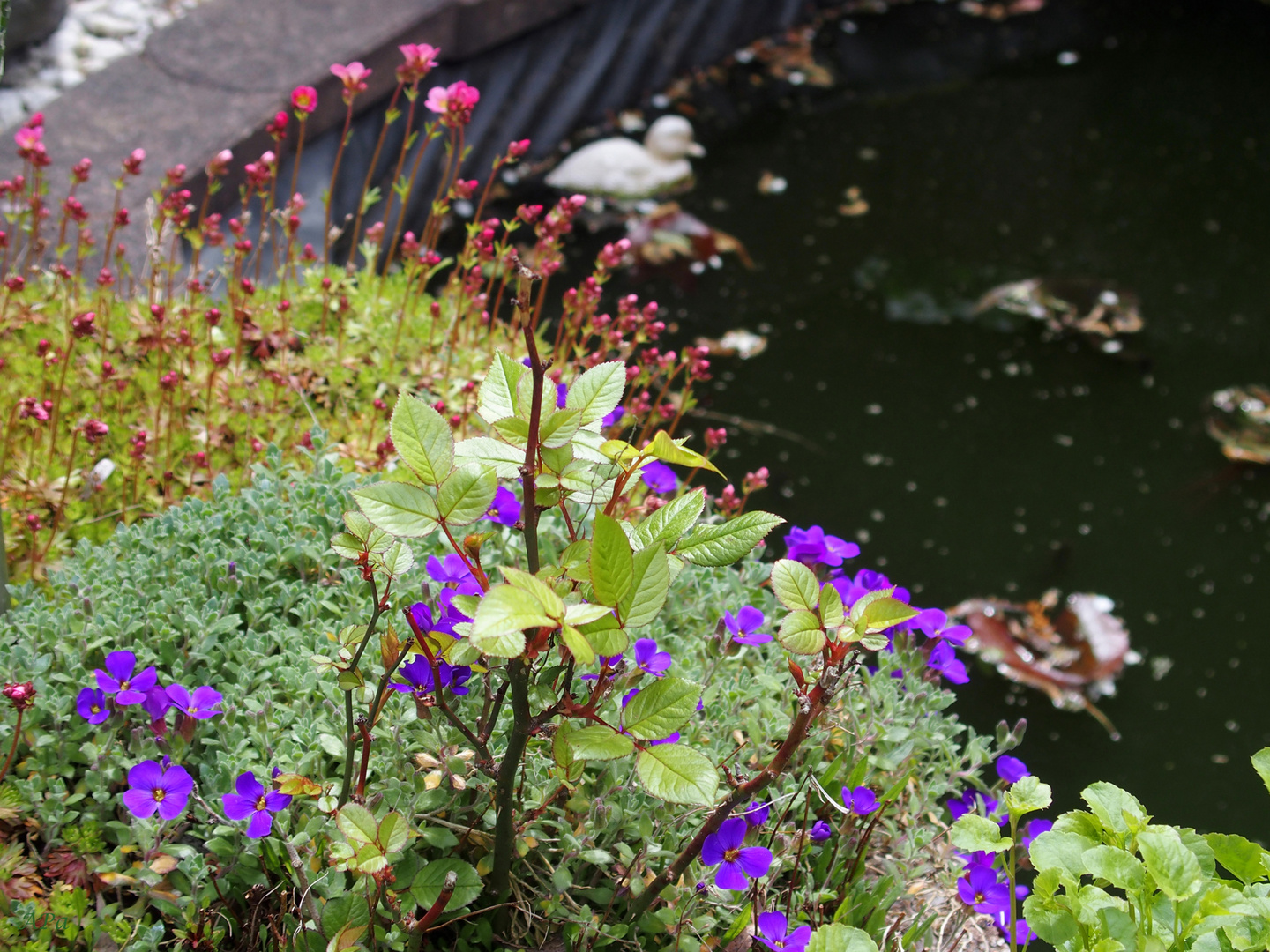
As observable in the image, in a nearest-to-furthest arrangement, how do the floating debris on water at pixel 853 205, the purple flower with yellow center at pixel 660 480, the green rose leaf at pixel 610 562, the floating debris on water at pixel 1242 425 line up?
the green rose leaf at pixel 610 562
the purple flower with yellow center at pixel 660 480
the floating debris on water at pixel 1242 425
the floating debris on water at pixel 853 205

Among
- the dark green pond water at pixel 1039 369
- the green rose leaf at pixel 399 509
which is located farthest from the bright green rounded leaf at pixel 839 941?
the dark green pond water at pixel 1039 369

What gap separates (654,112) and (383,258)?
182 centimetres

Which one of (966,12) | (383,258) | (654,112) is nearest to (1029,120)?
(966,12)

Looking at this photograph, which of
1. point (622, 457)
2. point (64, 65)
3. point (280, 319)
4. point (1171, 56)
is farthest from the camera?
point (1171, 56)

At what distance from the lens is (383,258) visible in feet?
12.7

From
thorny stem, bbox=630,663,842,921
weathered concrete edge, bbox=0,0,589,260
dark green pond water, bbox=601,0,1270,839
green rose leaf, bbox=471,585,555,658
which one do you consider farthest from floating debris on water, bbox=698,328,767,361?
green rose leaf, bbox=471,585,555,658

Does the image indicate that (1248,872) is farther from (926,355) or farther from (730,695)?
(926,355)

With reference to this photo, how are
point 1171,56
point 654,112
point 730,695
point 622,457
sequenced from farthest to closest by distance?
1. point 1171,56
2. point 654,112
3. point 730,695
4. point 622,457

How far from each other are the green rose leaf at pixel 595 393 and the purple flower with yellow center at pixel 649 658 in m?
0.37

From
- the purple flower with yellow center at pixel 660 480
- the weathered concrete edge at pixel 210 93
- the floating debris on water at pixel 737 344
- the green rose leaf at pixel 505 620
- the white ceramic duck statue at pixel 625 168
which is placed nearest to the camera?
the green rose leaf at pixel 505 620

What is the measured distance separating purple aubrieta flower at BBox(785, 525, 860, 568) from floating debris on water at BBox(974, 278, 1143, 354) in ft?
8.85

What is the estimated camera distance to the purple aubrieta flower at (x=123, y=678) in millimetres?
1364

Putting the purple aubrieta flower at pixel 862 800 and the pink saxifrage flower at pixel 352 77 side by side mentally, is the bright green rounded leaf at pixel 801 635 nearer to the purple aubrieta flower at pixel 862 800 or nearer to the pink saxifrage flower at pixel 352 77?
the purple aubrieta flower at pixel 862 800

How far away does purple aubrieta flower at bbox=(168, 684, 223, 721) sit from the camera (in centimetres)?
138
